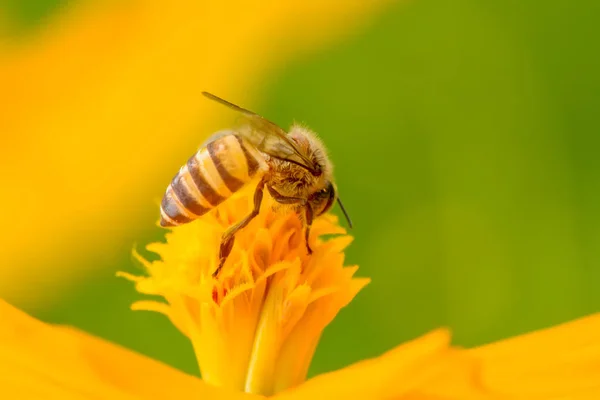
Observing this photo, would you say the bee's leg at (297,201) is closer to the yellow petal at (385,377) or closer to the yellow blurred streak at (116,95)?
the yellow petal at (385,377)

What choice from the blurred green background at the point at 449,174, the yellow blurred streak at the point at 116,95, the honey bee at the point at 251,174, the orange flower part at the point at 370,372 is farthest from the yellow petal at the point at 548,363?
the yellow blurred streak at the point at 116,95

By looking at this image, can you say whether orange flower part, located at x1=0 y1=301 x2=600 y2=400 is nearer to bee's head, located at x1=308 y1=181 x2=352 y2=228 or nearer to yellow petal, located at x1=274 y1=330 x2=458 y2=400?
yellow petal, located at x1=274 y1=330 x2=458 y2=400

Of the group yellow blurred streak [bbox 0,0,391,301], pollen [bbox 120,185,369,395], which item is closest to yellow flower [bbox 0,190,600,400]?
pollen [bbox 120,185,369,395]

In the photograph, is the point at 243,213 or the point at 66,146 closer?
the point at 243,213

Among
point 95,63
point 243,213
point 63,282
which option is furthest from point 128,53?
point 243,213

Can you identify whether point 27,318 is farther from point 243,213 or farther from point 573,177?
point 573,177

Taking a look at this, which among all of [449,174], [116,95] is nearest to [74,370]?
[449,174]
